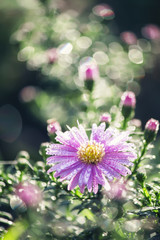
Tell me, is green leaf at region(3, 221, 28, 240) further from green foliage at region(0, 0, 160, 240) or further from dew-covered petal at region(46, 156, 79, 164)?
dew-covered petal at region(46, 156, 79, 164)

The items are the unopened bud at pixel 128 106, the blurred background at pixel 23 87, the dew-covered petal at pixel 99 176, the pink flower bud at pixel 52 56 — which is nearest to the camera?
the dew-covered petal at pixel 99 176

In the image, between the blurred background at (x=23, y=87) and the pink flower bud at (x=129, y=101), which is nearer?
the pink flower bud at (x=129, y=101)

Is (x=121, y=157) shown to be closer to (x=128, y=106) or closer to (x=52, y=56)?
(x=128, y=106)

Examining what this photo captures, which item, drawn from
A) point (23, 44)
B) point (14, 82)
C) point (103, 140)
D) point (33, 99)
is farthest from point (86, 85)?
point (14, 82)

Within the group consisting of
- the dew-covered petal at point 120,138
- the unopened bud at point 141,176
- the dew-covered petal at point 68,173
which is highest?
the dew-covered petal at point 120,138

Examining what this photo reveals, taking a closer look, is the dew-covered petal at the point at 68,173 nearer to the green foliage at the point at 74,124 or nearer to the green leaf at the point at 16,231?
the green foliage at the point at 74,124

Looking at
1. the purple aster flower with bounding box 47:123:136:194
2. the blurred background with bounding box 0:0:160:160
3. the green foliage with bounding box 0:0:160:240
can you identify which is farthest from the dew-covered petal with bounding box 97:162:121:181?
the blurred background with bounding box 0:0:160:160

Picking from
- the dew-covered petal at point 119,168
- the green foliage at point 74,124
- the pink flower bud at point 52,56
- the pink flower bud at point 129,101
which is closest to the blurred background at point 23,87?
the green foliage at point 74,124

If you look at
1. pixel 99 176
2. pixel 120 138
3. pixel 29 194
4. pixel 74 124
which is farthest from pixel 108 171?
pixel 74 124
